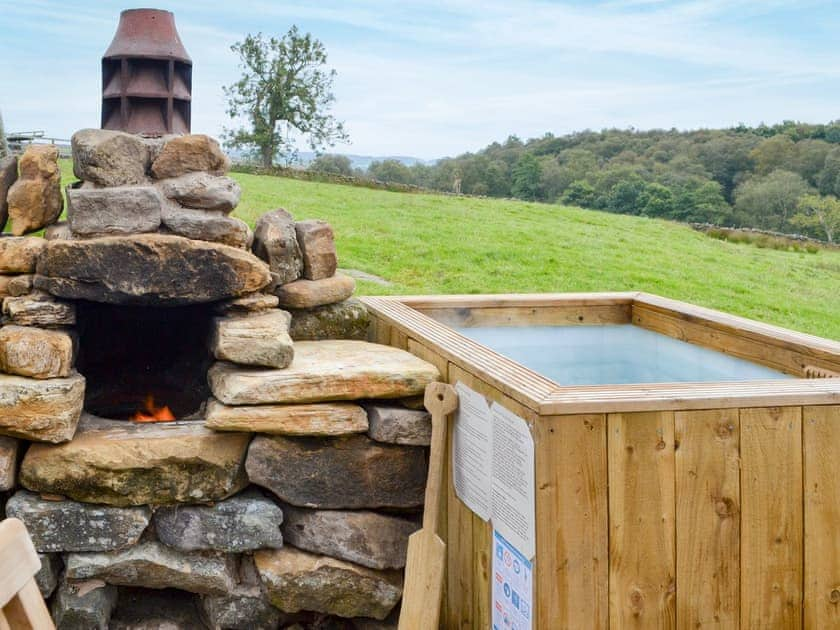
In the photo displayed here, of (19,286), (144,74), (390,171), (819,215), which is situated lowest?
(19,286)

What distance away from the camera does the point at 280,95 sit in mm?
21422

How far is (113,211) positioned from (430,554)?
1.73m

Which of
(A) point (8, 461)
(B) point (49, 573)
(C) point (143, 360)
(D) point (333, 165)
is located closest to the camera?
(A) point (8, 461)

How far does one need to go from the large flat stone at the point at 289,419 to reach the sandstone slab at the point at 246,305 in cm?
49

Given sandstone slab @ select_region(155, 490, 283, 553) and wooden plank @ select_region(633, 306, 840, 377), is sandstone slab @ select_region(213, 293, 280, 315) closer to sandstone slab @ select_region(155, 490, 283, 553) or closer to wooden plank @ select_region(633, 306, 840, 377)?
sandstone slab @ select_region(155, 490, 283, 553)

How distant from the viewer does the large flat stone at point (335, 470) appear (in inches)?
124

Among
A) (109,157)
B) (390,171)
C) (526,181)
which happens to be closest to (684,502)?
(109,157)

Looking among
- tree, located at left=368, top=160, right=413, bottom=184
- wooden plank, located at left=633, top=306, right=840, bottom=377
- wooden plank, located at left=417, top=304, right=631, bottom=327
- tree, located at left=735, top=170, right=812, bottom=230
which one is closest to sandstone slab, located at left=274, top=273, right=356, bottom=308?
wooden plank, located at left=417, top=304, right=631, bottom=327

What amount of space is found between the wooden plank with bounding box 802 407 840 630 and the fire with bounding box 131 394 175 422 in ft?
8.06

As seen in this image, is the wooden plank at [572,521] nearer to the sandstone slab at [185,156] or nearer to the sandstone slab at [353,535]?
the sandstone slab at [353,535]

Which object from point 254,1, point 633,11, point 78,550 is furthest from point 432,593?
point 633,11

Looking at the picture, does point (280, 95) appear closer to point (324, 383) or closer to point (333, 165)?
point (333, 165)

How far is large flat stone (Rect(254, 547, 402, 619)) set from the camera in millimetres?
3193

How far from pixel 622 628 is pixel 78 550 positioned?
194cm
